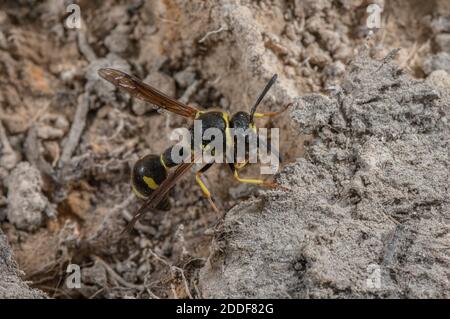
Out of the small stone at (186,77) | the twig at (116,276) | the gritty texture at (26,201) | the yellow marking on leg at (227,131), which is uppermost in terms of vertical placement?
the small stone at (186,77)

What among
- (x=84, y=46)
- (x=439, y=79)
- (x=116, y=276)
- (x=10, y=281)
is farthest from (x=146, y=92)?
(x=439, y=79)

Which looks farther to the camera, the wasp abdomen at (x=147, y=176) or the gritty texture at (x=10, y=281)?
the wasp abdomen at (x=147, y=176)

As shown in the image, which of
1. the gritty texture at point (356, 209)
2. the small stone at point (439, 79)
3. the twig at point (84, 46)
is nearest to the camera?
the gritty texture at point (356, 209)

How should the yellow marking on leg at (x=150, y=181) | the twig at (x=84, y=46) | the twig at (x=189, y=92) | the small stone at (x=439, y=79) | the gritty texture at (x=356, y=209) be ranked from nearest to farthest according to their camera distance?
1. the gritty texture at (x=356, y=209)
2. the small stone at (x=439, y=79)
3. the yellow marking on leg at (x=150, y=181)
4. the twig at (x=189, y=92)
5. the twig at (x=84, y=46)

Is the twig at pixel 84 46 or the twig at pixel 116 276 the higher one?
the twig at pixel 84 46

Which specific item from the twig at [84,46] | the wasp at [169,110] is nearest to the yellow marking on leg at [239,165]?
the wasp at [169,110]

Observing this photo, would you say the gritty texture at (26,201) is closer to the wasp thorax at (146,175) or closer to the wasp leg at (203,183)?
the wasp thorax at (146,175)
